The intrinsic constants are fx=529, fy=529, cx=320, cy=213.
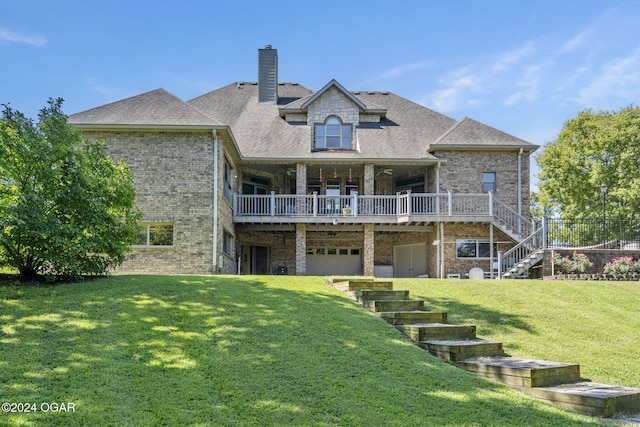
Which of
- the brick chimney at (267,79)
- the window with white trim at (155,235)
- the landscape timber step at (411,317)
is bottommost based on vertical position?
the landscape timber step at (411,317)

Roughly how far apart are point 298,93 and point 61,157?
19.4 metres

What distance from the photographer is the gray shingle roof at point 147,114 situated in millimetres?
17812

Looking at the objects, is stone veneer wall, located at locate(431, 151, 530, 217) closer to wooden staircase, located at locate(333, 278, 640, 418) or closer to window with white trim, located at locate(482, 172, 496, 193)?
window with white trim, located at locate(482, 172, 496, 193)

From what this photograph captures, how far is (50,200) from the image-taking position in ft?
35.0

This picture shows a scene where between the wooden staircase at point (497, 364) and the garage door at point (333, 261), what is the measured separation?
1378 centimetres

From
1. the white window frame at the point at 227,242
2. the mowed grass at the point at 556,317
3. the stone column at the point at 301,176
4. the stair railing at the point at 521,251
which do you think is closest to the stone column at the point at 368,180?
the stone column at the point at 301,176

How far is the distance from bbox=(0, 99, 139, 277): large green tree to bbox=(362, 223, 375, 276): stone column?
40.4 feet

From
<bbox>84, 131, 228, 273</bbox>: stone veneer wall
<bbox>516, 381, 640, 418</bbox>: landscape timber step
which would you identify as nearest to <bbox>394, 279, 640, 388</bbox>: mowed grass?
<bbox>516, 381, 640, 418</bbox>: landscape timber step

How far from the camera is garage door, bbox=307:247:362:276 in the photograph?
2459cm

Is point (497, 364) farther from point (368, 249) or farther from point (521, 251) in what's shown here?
point (521, 251)

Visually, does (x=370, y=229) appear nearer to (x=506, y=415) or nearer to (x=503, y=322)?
(x=503, y=322)

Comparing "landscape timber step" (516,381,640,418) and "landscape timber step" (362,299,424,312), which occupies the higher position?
"landscape timber step" (362,299,424,312)

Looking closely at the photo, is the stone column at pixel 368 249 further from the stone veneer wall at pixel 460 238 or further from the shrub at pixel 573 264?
the shrub at pixel 573 264

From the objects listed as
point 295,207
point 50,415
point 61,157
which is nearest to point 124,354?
point 50,415
